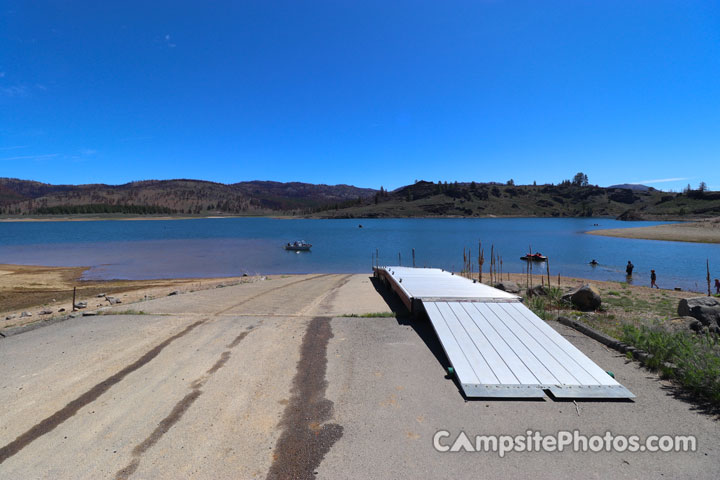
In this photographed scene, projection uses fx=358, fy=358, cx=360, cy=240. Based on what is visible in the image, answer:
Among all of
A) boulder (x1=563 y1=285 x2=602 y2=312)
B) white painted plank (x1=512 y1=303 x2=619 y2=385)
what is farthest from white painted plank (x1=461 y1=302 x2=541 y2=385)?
boulder (x1=563 y1=285 x2=602 y2=312)

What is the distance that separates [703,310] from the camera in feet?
29.8

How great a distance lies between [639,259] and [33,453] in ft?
175

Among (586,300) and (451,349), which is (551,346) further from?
(586,300)

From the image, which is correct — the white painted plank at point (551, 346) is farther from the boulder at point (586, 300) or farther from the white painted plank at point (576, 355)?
the boulder at point (586, 300)

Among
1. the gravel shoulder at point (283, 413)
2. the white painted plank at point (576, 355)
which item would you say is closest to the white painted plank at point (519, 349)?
the gravel shoulder at point (283, 413)

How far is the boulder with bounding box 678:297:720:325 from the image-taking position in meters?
8.74

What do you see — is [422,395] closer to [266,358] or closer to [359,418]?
[359,418]

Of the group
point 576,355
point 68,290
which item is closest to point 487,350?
point 576,355

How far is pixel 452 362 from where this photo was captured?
19.2 feet

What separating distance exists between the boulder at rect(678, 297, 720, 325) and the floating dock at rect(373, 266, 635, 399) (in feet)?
15.3

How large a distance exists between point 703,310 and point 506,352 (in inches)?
268

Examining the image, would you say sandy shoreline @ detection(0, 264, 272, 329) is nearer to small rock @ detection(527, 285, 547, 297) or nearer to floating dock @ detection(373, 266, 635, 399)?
floating dock @ detection(373, 266, 635, 399)

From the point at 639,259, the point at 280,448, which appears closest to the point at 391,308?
the point at 280,448

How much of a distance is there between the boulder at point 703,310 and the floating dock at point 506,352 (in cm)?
465
